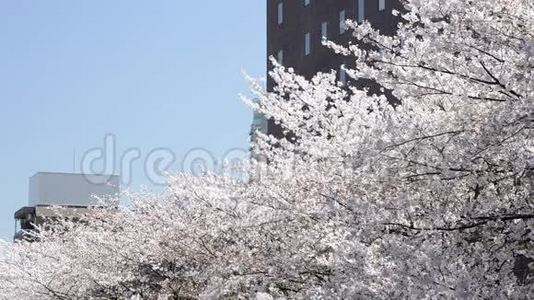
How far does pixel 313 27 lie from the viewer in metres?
43.2

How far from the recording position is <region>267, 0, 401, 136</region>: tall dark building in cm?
3841

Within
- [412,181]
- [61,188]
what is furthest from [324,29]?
[61,188]

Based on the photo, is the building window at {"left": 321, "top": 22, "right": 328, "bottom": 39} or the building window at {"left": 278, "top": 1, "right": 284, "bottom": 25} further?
the building window at {"left": 278, "top": 1, "right": 284, "bottom": 25}

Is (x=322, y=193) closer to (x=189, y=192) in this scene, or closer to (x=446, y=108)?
(x=446, y=108)

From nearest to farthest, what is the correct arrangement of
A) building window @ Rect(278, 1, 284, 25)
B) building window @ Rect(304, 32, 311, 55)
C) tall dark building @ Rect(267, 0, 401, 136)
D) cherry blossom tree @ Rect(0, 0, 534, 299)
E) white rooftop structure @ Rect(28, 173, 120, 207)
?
cherry blossom tree @ Rect(0, 0, 534, 299) < tall dark building @ Rect(267, 0, 401, 136) < building window @ Rect(304, 32, 311, 55) < building window @ Rect(278, 1, 284, 25) < white rooftop structure @ Rect(28, 173, 120, 207)

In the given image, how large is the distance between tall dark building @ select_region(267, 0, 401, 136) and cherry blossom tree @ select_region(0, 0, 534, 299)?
25873 mm

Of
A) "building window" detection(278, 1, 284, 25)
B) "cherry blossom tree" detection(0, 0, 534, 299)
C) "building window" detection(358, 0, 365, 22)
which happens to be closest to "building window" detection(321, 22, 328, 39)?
"building window" detection(358, 0, 365, 22)

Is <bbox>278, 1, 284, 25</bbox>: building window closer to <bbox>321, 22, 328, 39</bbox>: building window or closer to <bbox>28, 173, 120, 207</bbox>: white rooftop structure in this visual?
<bbox>321, 22, 328, 39</bbox>: building window

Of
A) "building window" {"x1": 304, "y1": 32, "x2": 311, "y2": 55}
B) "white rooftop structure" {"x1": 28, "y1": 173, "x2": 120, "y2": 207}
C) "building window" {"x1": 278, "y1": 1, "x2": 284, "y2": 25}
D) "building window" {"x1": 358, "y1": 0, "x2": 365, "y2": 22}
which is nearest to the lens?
"building window" {"x1": 358, "y1": 0, "x2": 365, "y2": 22}

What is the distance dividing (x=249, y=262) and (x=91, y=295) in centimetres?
997

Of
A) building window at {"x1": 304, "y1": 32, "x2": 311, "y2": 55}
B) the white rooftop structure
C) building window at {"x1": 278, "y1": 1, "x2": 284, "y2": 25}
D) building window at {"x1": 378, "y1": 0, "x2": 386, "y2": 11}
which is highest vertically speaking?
building window at {"x1": 278, "y1": 1, "x2": 284, "y2": 25}

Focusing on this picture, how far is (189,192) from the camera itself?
45.0ft

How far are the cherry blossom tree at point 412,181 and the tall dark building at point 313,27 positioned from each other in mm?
25873

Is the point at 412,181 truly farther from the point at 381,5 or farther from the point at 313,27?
the point at 313,27
